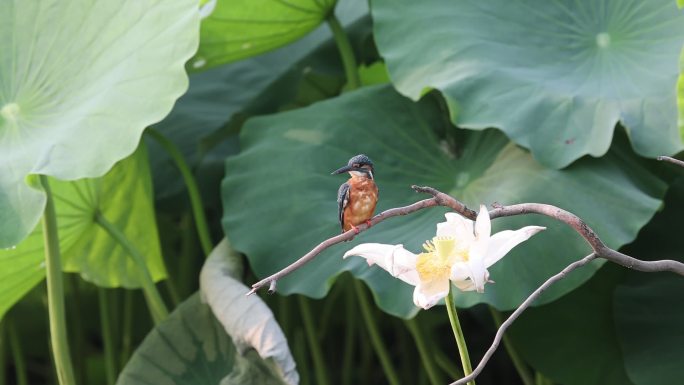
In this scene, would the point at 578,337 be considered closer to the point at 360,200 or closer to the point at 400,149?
the point at 400,149

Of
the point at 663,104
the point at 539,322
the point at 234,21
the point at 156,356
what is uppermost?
the point at 234,21

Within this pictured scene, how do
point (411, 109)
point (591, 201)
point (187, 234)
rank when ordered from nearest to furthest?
point (591, 201) → point (411, 109) → point (187, 234)

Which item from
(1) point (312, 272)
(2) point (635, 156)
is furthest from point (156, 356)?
(2) point (635, 156)

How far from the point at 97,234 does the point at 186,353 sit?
31 centimetres

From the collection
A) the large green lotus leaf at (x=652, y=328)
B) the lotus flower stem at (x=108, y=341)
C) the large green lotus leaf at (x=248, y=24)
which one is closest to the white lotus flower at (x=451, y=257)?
the large green lotus leaf at (x=652, y=328)

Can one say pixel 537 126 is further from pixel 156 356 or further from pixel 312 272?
pixel 156 356

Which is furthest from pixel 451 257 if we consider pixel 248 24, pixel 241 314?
pixel 248 24

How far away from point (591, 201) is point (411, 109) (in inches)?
13.2

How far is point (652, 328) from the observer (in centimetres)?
141

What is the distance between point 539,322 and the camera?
58.5 inches

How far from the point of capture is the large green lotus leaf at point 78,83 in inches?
47.3

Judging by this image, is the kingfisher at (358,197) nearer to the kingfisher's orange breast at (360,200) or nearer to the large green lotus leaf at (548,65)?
the kingfisher's orange breast at (360,200)

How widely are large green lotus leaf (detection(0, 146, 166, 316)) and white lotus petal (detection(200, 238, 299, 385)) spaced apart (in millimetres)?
199

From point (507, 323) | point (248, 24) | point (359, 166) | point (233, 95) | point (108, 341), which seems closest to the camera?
point (507, 323)
